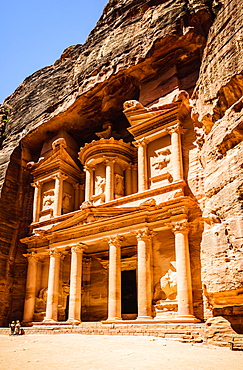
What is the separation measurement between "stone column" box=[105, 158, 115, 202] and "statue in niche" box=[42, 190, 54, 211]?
16.2 ft

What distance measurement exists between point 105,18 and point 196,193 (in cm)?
1677

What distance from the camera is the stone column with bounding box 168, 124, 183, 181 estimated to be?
18.0m

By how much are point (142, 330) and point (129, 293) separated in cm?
761

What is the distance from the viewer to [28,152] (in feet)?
91.2

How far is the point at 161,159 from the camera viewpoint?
19.4 m

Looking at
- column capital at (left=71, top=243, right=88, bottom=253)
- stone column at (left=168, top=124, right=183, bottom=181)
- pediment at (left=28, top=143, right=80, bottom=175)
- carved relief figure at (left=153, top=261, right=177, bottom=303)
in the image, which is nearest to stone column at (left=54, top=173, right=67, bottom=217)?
pediment at (left=28, top=143, right=80, bottom=175)

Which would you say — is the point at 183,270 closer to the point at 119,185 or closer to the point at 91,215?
the point at 91,215

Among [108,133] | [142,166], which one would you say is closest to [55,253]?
[142,166]

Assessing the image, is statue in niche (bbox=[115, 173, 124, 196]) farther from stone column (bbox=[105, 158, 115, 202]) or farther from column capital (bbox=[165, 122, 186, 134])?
column capital (bbox=[165, 122, 186, 134])

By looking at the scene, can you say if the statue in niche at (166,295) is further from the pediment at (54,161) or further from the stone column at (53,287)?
the pediment at (54,161)

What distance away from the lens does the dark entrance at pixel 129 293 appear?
68.8ft

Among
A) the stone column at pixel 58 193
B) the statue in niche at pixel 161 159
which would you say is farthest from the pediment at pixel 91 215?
the statue in niche at pixel 161 159

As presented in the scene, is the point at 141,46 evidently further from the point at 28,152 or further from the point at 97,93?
the point at 28,152

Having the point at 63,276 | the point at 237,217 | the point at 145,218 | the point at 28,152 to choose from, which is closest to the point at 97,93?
the point at 28,152
